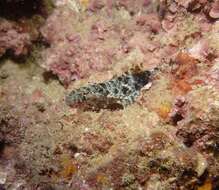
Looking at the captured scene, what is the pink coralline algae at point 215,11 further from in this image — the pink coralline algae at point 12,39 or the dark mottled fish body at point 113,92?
the pink coralline algae at point 12,39

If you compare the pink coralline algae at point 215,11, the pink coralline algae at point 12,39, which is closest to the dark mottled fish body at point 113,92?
the pink coralline algae at point 215,11

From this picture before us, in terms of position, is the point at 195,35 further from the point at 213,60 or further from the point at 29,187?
the point at 29,187

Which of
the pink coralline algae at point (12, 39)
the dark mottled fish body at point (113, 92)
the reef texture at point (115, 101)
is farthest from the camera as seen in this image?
the pink coralline algae at point (12, 39)

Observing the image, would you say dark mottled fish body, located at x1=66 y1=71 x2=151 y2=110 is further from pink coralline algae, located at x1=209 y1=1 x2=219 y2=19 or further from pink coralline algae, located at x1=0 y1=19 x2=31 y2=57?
pink coralline algae, located at x1=0 y1=19 x2=31 y2=57

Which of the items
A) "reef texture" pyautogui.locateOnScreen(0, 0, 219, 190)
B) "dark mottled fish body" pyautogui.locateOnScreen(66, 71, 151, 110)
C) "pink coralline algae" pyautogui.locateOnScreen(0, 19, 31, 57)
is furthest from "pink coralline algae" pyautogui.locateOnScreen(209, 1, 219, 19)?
"pink coralline algae" pyautogui.locateOnScreen(0, 19, 31, 57)

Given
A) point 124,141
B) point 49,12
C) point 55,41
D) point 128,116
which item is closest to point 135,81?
point 128,116
